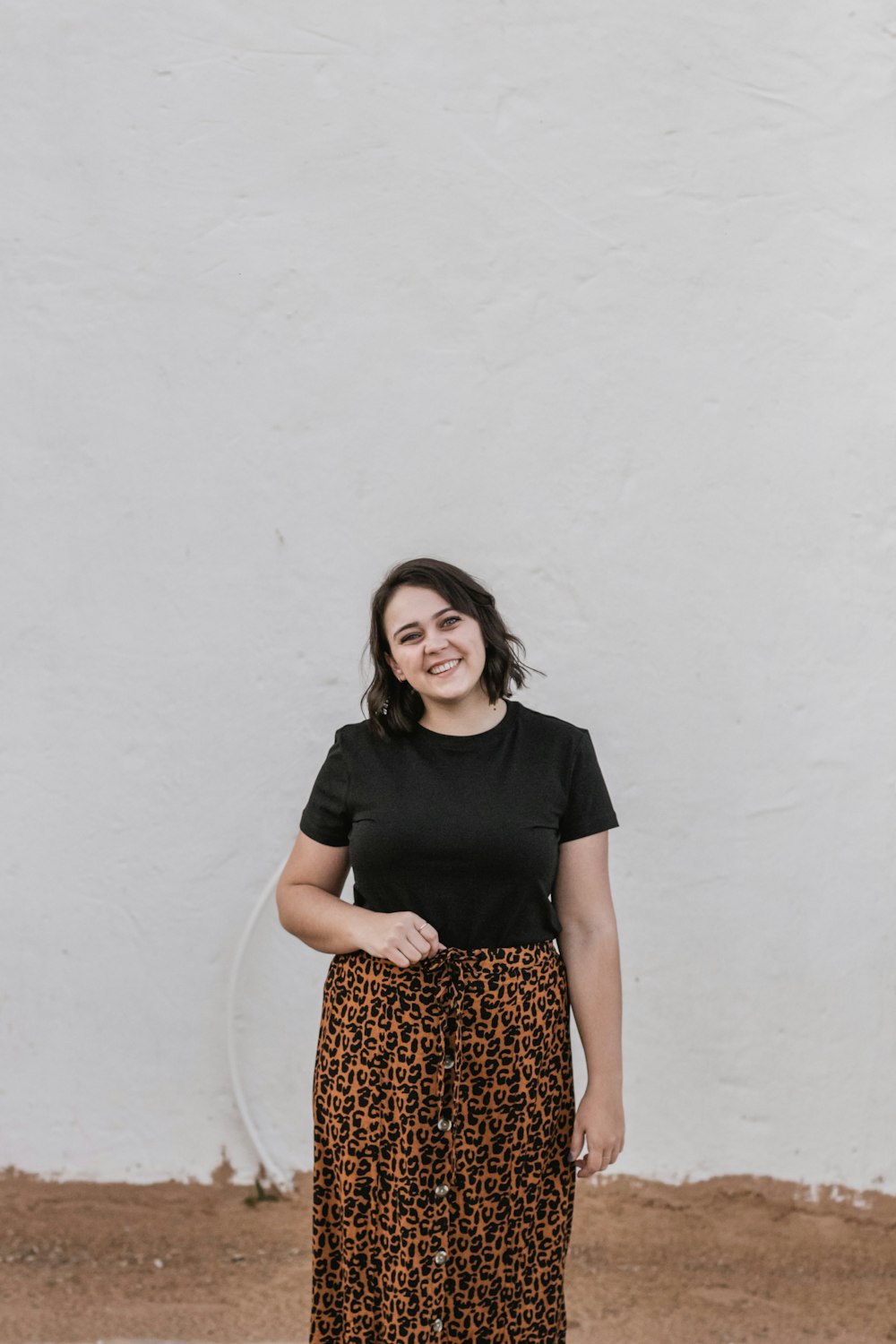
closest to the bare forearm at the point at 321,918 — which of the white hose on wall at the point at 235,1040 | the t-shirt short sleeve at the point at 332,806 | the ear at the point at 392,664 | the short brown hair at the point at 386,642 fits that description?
the t-shirt short sleeve at the point at 332,806

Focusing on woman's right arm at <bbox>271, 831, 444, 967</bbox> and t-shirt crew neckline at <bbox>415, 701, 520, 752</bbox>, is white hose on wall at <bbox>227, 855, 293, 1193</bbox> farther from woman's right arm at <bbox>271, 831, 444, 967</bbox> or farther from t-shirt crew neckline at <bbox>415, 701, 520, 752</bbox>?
t-shirt crew neckline at <bbox>415, 701, 520, 752</bbox>

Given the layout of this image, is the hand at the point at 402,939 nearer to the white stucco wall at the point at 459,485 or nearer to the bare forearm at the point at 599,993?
the bare forearm at the point at 599,993

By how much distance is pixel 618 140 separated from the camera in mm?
2912

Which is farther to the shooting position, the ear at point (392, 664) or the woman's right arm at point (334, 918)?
the ear at point (392, 664)

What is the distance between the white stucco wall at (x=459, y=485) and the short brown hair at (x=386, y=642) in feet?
2.80

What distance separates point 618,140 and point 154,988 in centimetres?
253

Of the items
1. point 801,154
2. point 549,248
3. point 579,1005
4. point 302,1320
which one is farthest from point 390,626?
point 302,1320

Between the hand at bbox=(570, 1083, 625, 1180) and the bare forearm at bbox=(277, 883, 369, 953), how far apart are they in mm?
525

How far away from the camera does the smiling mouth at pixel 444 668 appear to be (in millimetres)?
2029

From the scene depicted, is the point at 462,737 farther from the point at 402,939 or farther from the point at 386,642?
the point at 402,939

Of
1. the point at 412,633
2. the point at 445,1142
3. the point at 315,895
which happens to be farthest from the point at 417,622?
the point at 445,1142

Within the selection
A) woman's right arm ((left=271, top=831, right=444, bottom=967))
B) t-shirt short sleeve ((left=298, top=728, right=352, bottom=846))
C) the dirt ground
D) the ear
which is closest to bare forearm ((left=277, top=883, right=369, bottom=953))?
woman's right arm ((left=271, top=831, right=444, bottom=967))

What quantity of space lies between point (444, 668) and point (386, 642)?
0.50ft

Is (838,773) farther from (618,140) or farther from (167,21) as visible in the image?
(167,21)
